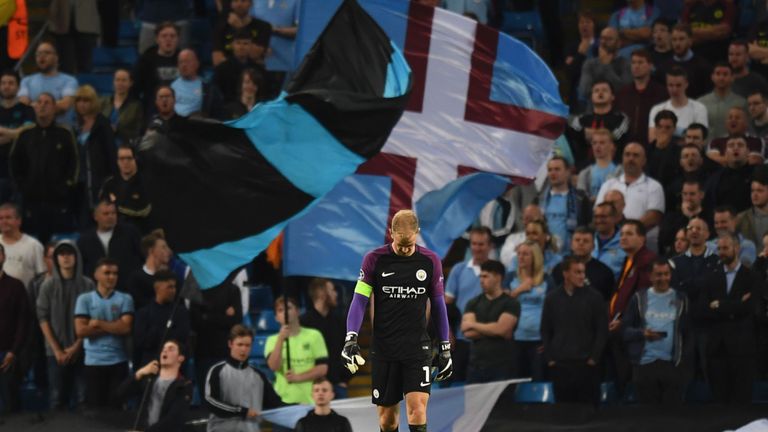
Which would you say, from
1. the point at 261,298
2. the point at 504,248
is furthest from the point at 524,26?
the point at 261,298

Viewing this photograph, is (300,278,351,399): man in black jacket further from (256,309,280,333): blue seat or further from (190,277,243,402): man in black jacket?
(256,309,280,333): blue seat

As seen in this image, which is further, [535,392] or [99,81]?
[99,81]

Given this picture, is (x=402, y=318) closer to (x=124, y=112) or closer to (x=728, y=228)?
(x=728, y=228)

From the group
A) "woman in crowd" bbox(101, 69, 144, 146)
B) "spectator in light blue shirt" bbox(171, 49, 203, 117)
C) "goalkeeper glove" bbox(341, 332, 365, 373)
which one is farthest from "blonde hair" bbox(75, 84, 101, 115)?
"goalkeeper glove" bbox(341, 332, 365, 373)

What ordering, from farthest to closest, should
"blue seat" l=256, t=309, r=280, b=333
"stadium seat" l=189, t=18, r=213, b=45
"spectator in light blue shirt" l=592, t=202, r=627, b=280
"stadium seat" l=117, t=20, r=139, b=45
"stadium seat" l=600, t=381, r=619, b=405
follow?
"stadium seat" l=117, t=20, r=139, b=45
"stadium seat" l=189, t=18, r=213, b=45
"blue seat" l=256, t=309, r=280, b=333
"spectator in light blue shirt" l=592, t=202, r=627, b=280
"stadium seat" l=600, t=381, r=619, b=405

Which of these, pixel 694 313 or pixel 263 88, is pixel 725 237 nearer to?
pixel 694 313

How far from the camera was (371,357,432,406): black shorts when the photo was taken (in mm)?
13375

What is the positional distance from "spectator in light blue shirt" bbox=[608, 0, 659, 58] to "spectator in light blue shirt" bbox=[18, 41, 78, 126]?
23.7 feet

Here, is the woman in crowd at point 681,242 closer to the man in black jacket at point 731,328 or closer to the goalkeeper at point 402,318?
the man in black jacket at point 731,328

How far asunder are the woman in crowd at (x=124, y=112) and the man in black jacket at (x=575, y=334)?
6816mm

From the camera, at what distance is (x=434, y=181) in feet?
56.9

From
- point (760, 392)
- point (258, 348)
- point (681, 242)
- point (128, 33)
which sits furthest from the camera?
point (128, 33)

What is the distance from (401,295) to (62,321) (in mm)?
6797

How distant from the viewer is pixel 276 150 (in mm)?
16234
